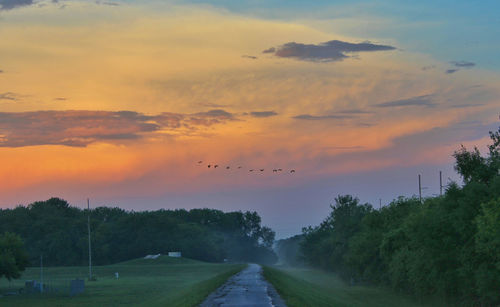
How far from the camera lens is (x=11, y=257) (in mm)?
80812

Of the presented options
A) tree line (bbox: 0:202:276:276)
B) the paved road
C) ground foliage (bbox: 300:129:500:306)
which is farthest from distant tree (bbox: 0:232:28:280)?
tree line (bbox: 0:202:276:276)

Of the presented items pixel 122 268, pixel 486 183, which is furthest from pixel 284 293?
pixel 122 268

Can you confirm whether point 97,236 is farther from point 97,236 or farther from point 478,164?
point 478,164

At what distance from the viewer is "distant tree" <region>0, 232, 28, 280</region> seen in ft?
261

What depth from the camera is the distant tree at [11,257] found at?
79.7 m

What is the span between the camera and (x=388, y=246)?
72.6 metres

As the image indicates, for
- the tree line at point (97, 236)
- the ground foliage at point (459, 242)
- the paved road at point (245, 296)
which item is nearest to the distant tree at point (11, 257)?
the paved road at point (245, 296)

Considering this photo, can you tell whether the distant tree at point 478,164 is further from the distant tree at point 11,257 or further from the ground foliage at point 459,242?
the distant tree at point 11,257

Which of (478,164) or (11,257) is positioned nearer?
(478,164)

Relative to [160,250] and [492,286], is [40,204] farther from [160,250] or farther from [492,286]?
[492,286]

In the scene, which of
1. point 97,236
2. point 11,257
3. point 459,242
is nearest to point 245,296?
point 459,242

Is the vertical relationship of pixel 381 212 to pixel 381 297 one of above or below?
above

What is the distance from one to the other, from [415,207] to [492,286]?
85.3 feet

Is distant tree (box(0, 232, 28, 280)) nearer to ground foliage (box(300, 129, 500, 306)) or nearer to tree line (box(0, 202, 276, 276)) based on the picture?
ground foliage (box(300, 129, 500, 306))
